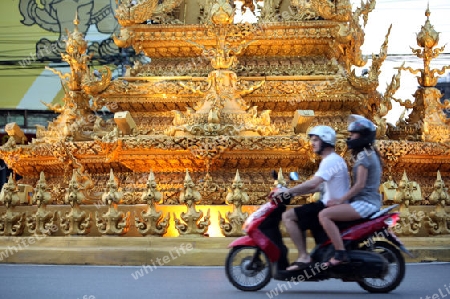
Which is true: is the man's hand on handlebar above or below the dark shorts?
above

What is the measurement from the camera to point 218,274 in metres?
8.05

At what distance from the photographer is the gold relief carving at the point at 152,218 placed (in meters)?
9.34

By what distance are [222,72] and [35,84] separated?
20.2 m

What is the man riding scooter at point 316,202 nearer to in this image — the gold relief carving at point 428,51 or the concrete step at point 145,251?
the concrete step at point 145,251

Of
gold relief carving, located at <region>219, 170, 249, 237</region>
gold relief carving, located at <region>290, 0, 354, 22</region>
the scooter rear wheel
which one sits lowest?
the scooter rear wheel

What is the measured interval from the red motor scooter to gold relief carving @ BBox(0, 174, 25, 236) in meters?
4.19

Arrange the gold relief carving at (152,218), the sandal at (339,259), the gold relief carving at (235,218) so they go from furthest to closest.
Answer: the gold relief carving at (152,218)
the gold relief carving at (235,218)
the sandal at (339,259)

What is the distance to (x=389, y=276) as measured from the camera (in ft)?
21.6

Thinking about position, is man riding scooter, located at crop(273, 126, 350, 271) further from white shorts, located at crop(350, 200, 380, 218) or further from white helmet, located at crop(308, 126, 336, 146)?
white shorts, located at crop(350, 200, 380, 218)

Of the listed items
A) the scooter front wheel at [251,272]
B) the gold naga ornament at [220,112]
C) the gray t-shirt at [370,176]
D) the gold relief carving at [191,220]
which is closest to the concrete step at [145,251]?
the gold relief carving at [191,220]

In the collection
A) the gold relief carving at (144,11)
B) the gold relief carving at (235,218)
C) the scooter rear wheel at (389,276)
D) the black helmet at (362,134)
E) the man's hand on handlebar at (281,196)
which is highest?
the gold relief carving at (144,11)

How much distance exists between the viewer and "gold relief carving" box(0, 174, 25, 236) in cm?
1022

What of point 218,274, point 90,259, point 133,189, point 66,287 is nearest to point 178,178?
point 133,189

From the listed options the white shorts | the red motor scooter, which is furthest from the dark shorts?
the white shorts
